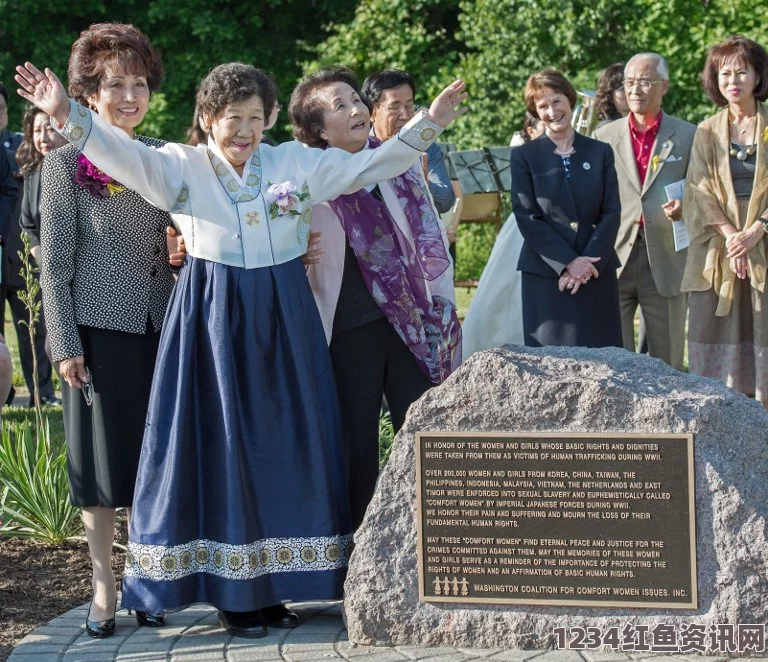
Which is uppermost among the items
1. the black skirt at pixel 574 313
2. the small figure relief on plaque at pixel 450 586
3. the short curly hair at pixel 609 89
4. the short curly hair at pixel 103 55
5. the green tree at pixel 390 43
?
the green tree at pixel 390 43

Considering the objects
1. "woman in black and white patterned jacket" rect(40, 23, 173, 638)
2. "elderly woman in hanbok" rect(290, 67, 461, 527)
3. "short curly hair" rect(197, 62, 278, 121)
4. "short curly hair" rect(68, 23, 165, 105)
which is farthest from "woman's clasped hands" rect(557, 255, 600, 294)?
"short curly hair" rect(68, 23, 165, 105)

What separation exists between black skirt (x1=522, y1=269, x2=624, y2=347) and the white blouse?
1846 millimetres

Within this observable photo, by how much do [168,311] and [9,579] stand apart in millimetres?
1523

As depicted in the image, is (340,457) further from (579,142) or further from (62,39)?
(62,39)

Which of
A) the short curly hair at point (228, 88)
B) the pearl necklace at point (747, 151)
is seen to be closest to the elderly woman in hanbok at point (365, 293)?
the short curly hair at point (228, 88)

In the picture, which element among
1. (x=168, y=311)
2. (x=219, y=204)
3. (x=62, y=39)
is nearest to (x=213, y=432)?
(x=168, y=311)

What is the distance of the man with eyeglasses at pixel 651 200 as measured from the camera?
676 cm

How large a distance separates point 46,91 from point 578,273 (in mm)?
2843

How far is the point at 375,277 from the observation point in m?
4.55

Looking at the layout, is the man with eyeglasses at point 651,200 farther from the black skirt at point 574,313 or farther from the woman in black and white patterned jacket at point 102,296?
the woman in black and white patterned jacket at point 102,296

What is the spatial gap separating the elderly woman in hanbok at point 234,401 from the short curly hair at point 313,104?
368 millimetres

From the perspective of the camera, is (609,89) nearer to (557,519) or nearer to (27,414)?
(27,414)

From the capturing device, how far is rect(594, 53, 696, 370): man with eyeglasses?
6.76 metres

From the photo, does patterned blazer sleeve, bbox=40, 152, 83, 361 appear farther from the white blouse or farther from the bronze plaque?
the bronze plaque
